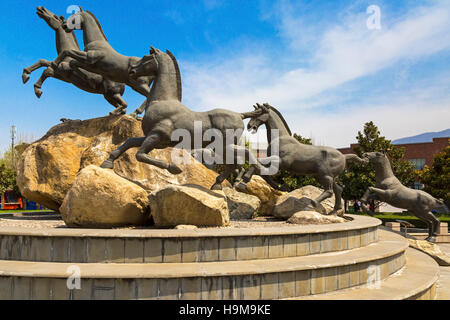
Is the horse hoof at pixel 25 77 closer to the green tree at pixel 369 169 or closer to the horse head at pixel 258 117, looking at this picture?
the horse head at pixel 258 117

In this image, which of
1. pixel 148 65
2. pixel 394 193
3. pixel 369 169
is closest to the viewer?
pixel 148 65

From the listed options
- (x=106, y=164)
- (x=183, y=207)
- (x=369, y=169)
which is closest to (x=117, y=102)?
(x=106, y=164)

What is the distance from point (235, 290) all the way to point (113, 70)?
22.8 ft

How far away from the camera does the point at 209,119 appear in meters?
6.62

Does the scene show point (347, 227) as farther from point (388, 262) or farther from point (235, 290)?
point (235, 290)

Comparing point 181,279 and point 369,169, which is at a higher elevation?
point 369,169

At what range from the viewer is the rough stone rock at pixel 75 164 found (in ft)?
26.7

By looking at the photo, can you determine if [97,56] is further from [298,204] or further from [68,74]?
[298,204]

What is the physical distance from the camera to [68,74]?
31.0 feet

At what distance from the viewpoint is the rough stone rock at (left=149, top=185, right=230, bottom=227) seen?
16.9 ft

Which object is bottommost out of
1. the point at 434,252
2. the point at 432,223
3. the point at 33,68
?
the point at 434,252

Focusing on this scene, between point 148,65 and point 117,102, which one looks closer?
point 148,65

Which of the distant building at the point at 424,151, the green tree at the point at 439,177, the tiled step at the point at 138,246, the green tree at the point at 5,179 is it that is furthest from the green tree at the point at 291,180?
the green tree at the point at 5,179

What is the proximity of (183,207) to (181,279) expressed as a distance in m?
1.71
